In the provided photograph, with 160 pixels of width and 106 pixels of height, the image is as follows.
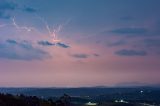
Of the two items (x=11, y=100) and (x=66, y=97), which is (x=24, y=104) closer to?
(x=11, y=100)

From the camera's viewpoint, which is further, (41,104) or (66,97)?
(66,97)

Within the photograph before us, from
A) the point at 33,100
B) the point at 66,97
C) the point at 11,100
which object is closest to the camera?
the point at 11,100

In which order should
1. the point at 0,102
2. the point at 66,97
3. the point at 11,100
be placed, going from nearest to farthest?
the point at 0,102, the point at 11,100, the point at 66,97

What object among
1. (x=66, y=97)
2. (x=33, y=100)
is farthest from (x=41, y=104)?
(x=66, y=97)

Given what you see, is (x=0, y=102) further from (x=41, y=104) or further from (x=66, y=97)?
(x=66, y=97)

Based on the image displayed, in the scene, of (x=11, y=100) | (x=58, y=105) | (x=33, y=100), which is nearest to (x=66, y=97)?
(x=58, y=105)

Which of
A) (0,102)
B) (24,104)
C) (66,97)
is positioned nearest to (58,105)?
(66,97)

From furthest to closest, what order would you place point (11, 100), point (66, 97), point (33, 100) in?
point (66, 97), point (33, 100), point (11, 100)

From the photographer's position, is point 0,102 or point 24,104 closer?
point 0,102
